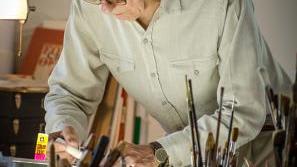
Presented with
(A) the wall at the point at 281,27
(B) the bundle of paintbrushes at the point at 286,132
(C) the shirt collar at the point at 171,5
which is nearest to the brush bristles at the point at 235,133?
(B) the bundle of paintbrushes at the point at 286,132

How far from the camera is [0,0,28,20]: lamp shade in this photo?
208 centimetres

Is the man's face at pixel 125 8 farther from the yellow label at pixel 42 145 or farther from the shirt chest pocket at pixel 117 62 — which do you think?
the yellow label at pixel 42 145

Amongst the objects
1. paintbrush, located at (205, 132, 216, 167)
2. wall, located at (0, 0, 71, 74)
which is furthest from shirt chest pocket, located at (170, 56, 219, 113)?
wall, located at (0, 0, 71, 74)

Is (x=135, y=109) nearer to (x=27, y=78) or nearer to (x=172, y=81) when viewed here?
(x=27, y=78)

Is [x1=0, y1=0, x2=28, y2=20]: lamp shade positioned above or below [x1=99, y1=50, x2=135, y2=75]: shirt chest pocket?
above

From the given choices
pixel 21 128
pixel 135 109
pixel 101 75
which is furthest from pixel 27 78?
pixel 101 75

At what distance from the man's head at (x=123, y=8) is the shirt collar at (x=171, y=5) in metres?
0.07

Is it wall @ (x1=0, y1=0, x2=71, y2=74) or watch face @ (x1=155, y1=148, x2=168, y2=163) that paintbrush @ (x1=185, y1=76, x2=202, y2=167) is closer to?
watch face @ (x1=155, y1=148, x2=168, y2=163)

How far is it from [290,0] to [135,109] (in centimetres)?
109

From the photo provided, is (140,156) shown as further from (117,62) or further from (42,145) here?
(117,62)

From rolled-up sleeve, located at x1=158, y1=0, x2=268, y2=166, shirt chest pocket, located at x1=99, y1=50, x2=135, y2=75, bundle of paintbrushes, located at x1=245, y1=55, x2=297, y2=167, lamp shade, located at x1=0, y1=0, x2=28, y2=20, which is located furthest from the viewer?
lamp shade, located at x1=0, y1=0, x2=28, y2=20

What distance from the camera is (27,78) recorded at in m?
2.76

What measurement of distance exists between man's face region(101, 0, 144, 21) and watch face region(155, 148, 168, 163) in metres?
0.35

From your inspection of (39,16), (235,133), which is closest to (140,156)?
(235,133)
